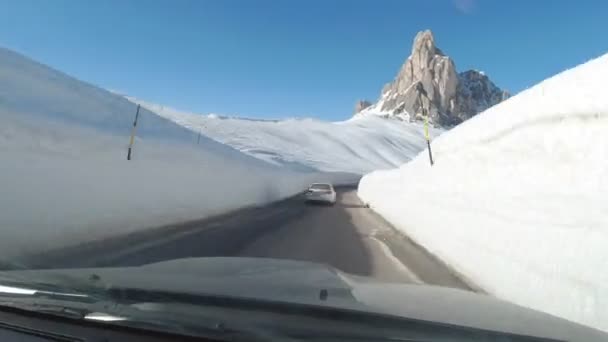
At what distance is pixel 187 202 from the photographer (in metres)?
13.5

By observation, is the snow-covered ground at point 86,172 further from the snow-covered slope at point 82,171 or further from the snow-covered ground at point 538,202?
the snow-covered ground at point 538,202

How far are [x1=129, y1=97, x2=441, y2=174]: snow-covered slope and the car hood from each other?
176ft

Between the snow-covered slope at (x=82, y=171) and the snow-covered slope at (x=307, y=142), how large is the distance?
3919cm

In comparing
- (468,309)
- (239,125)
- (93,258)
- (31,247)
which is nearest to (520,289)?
(468,309)

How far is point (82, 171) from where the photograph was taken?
8.85 meters

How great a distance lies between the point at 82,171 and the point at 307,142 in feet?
296

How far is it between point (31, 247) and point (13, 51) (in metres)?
17.5

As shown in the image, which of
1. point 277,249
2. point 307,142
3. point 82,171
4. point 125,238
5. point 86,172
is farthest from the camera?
point 307,142

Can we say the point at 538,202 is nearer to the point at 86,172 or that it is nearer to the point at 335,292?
the point at 335,292

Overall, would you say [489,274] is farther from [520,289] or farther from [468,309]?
[468,309]

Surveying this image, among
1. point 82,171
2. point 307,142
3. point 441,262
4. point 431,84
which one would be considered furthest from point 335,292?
point 431,84

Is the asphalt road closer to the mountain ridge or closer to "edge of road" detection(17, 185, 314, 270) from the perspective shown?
"edge of road" detection(17, 185, 314, 270)

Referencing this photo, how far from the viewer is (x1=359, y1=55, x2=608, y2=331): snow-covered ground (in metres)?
3.71

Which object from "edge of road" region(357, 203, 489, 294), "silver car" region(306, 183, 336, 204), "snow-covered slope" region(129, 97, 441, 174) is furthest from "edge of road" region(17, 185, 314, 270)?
"snow-covered slope" region(129, 97, 441, 174)
